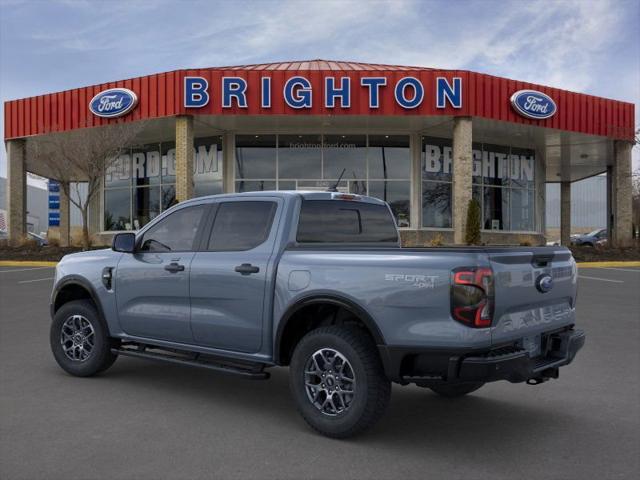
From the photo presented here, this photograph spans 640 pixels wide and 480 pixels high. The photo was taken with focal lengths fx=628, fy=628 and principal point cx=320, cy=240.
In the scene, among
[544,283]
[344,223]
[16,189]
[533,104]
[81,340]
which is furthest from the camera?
[16,189]

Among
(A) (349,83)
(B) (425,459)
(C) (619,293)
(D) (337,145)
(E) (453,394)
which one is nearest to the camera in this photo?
(B) (425,459)

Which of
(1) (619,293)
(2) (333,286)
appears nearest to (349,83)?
(1) (619,293)

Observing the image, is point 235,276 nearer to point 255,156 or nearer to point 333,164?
point 333,164

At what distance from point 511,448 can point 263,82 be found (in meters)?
19.0

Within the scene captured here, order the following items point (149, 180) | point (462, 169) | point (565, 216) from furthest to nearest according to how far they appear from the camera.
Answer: point (565, 216) < point (149, 180) < point (462, 169)

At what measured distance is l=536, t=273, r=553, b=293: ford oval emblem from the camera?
14.4 ft

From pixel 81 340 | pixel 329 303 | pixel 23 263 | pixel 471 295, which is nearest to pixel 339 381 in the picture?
pixel 329 303

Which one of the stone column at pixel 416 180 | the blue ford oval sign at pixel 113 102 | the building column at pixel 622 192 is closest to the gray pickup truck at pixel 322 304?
the blue ford oval sign at pixel 113 102

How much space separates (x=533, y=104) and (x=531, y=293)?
2053 cm

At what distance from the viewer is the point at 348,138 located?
25250 millimetres

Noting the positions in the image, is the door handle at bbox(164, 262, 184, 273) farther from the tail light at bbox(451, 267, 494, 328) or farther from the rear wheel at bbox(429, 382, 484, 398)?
the tail light at bbox(451, 267, 494, 328)

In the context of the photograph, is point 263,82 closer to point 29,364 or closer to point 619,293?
point 619,293

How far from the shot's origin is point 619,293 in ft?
45.3

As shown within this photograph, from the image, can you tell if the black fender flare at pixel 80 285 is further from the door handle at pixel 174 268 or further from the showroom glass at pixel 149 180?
the showroom glass at pixel 149 180
